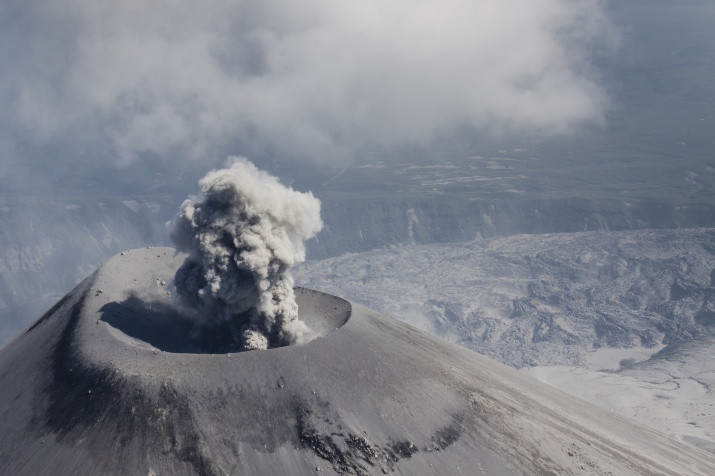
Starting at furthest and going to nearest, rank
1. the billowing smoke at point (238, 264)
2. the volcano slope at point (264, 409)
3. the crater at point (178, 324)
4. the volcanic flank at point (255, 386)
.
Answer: the billowing smoke at point (238, 264) < the crater at point (178, 324) < the volcanic flank at point (255, 386) < the volcano slope at point (264, 409)

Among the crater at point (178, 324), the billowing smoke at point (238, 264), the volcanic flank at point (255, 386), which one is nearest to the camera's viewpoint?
the volcanic flank at point (255, 386)

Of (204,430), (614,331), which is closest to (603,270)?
(614,331)

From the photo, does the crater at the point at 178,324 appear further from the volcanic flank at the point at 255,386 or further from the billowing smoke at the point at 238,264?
the billowing smoke at the point at 238,264

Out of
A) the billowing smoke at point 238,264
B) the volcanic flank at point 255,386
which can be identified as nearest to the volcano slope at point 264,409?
the volcanic flank at point 255,386

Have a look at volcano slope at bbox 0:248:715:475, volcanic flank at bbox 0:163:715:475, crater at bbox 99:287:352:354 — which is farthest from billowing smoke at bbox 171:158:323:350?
volcano slope at bbox 0:248:715:475

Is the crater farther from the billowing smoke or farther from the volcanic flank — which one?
the billowing smoke

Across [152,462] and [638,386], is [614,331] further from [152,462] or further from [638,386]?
[152,462]
